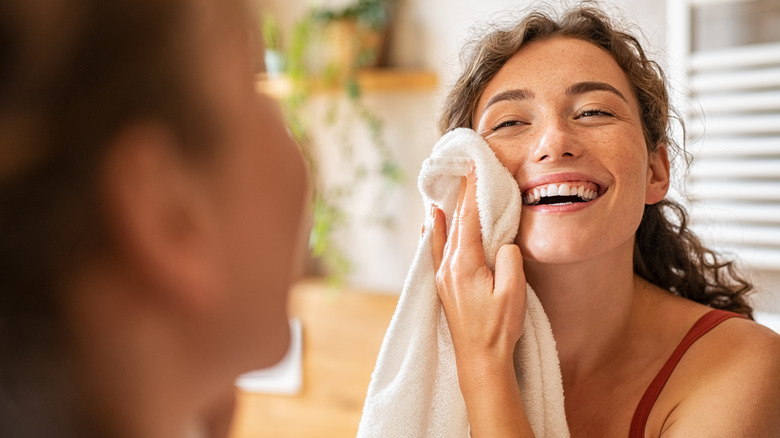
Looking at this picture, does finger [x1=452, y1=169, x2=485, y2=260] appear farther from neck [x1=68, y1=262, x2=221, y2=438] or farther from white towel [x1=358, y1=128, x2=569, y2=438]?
neck [x1=68, y1=262, x2=221, y2=438]

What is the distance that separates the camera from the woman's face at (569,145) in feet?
2.86

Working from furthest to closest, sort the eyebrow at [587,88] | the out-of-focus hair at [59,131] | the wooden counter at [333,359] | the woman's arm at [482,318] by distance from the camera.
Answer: the wooden counter at [333,359]
the eyebrow at [587,88]
the woman's arm at [482,318]
the out-of-focus hair at [59,131]

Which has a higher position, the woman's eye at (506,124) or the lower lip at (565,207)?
the woman's eye at (506,124)

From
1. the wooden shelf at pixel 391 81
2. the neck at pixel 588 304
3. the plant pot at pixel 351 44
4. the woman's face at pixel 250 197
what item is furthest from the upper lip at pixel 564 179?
the plant pot at pixel 351 44

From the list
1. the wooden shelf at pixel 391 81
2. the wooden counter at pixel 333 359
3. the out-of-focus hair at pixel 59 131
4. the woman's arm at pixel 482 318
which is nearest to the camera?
the out-of-focus hair at pixel 59 131

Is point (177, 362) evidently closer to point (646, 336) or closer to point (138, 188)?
point (138, 188)

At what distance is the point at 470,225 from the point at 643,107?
0.35 m

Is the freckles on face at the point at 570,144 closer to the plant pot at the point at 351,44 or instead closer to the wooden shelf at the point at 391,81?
the wooden shelf at the point at 391,81

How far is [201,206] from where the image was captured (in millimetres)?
202

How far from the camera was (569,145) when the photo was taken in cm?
88

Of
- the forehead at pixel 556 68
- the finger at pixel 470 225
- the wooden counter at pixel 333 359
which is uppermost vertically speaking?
the forehead at pixel 556 68

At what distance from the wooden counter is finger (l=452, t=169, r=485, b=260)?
1475 mm

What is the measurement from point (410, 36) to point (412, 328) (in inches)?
62.7

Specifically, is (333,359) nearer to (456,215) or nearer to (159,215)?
(456,215)
